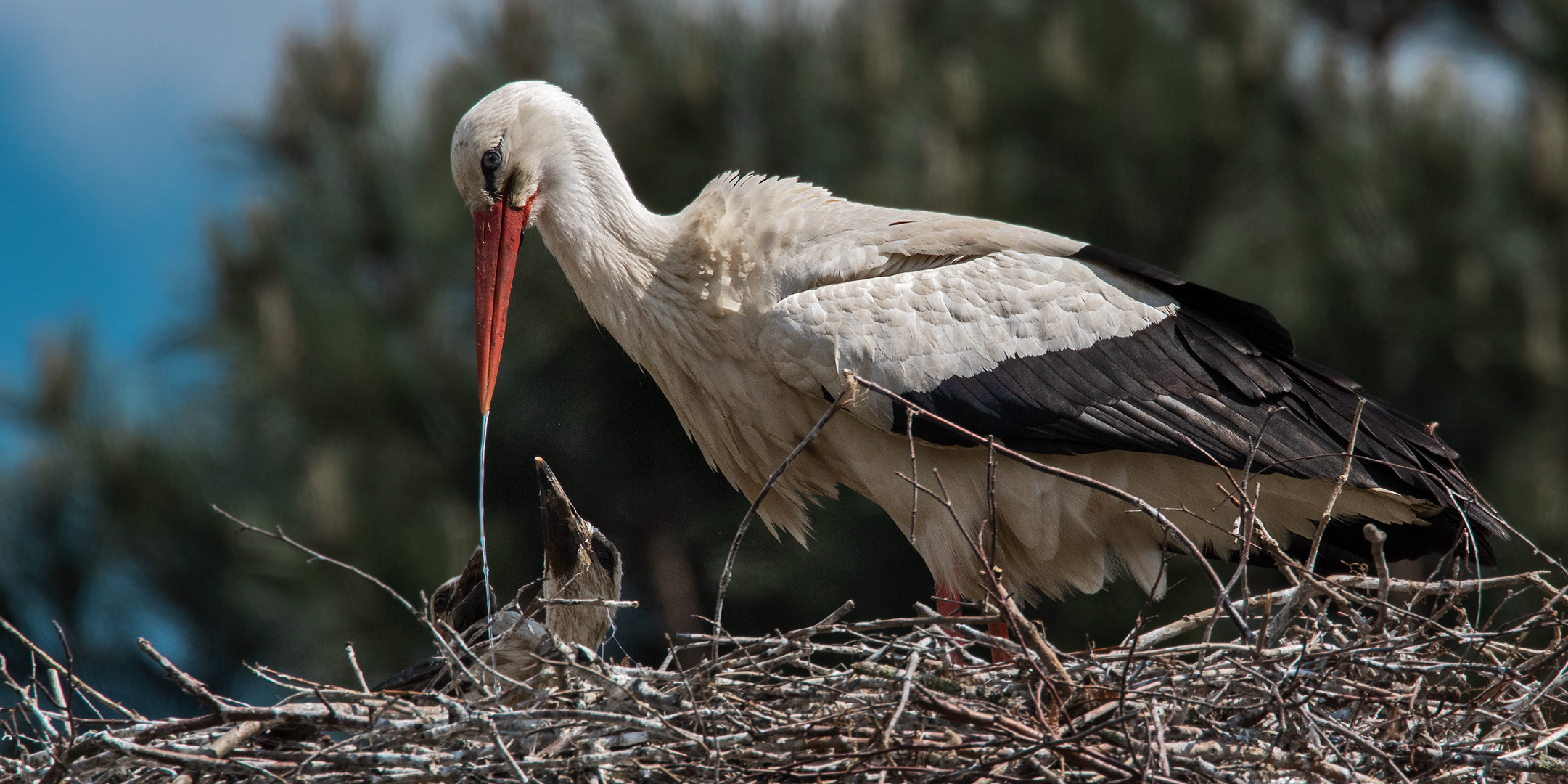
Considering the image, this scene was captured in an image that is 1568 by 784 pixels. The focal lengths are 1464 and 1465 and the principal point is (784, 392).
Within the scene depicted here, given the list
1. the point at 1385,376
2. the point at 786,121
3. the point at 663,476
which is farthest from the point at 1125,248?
the point at 663,476

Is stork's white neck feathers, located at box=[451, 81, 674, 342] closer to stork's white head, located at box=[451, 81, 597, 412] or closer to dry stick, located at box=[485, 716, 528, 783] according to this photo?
stork's white head, located at box=[451, 81, 597, 412]

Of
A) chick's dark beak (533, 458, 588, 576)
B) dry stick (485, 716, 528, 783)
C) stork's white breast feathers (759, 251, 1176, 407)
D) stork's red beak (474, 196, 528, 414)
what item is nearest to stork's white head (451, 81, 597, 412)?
stork's red beak (474, 196, 528, 414)

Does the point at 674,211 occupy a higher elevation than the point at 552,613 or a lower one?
higher

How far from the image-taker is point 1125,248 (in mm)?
7406

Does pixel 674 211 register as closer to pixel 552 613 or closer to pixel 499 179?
pixel 499 179

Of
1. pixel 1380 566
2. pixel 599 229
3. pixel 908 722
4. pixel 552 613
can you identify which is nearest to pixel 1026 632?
pixel 908 722

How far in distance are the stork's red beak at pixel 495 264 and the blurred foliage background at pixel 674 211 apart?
11.0 feet

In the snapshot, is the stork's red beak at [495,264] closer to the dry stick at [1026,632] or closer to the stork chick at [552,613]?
the stork chick at [552,613]

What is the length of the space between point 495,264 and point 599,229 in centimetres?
29

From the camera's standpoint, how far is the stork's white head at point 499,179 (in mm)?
3705

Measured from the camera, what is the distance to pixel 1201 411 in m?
3.38

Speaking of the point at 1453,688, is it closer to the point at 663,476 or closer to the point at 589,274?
the point at 589,274

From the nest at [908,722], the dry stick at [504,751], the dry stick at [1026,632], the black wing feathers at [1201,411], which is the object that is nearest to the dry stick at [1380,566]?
the nest at [908,722]

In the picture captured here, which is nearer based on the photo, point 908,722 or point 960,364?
point 908,722
